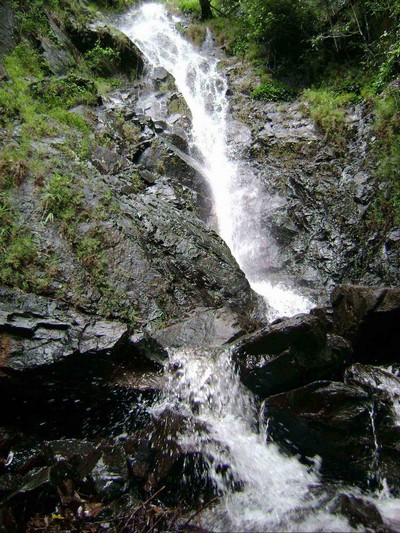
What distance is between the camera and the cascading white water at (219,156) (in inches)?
361

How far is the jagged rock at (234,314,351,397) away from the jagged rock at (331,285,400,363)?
98 cm

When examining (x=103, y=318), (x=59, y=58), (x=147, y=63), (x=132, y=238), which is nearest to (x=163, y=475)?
(x=103, y=318)

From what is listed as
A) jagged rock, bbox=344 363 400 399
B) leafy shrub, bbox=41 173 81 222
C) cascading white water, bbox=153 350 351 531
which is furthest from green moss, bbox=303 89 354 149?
cascading white water, bbox=153 350 351 531

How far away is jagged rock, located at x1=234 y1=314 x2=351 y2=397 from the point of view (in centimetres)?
472

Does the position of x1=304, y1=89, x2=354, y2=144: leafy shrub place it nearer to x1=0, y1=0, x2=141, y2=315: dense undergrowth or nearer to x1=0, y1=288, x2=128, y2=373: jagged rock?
x1=0, y1=0, x2=141, y2=315: dense undergrowth

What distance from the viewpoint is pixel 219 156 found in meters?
11.7

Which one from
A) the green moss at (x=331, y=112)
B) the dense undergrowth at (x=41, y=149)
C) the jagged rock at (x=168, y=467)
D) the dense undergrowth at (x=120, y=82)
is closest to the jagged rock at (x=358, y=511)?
the jagged rock at (x=168, y=467)

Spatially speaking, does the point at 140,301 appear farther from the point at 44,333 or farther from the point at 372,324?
the point at 372,324

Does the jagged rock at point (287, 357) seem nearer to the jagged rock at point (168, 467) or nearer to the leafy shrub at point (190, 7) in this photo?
the jagged rock at point (168, 467)

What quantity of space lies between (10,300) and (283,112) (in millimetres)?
10812

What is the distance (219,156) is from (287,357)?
8.70 metres

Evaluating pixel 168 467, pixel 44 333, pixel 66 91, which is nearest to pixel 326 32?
pixel 66 91

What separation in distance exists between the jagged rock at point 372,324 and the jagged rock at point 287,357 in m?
0.98

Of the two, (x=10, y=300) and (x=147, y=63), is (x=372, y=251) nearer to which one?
(x=10, y=300)
